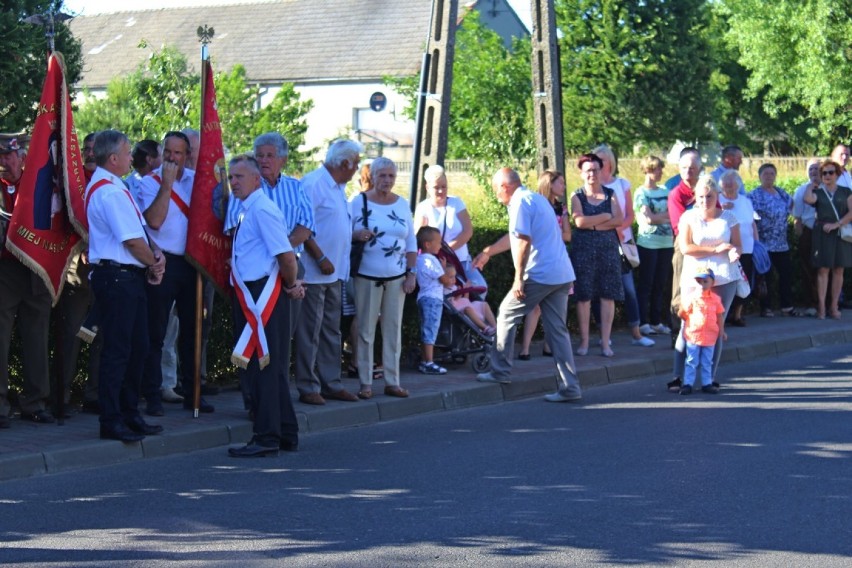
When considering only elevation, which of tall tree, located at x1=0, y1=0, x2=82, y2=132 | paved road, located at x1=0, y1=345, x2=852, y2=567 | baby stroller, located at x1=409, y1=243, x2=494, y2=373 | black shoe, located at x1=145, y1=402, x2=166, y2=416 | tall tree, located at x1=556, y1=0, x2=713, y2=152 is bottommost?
paved road, located at x1=0, y1=345, x2=852, y2=567

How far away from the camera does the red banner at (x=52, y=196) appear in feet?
29.8

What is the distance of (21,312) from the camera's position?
9500mm

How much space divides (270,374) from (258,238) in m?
0.90

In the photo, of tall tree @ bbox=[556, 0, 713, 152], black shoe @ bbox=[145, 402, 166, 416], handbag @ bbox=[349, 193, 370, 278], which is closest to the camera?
black shoe @ bbox=[145, 402, 166, 416]

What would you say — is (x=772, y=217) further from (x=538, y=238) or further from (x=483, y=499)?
(x=483, y=499)

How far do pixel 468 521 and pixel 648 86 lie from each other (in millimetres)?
41243

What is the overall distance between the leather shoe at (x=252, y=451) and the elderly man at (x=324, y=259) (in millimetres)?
1519

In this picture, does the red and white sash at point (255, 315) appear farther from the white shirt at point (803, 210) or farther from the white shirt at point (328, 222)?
the white shirt at point (803, 210)

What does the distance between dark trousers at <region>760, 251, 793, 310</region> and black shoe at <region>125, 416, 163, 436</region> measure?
34.2 feet

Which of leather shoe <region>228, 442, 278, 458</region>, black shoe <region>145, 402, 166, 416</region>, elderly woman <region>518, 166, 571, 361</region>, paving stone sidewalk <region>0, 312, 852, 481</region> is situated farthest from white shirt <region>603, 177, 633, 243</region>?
leather shoe <region>228, 442, 278, 458</region>

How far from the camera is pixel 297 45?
5850 cm

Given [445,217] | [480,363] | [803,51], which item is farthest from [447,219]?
[803,51]

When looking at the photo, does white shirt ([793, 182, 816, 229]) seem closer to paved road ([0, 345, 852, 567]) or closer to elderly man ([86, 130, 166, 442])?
paved road ([0, 345, 852, 567])

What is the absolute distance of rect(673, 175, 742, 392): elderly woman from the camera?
11.8 m
